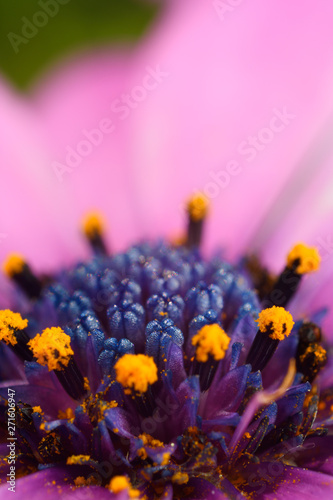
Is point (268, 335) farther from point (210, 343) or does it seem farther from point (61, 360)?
point (61, 360)

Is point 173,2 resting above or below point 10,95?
above

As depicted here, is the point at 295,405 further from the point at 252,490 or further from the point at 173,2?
the point at 173,2

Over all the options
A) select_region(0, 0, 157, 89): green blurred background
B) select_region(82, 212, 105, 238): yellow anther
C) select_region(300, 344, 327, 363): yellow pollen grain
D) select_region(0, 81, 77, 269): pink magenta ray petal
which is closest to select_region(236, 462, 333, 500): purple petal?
select_region(300, 344, 327, 363): yellow pollen grain

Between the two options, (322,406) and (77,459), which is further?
(322,406)

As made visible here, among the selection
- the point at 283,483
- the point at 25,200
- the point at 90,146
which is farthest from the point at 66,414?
the point at 90,146

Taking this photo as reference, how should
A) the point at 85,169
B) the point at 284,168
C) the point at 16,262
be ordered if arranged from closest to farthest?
the point at 16,262 < the point at 284,168 < the point at 85,169

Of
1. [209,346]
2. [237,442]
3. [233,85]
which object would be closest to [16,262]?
[209,346]

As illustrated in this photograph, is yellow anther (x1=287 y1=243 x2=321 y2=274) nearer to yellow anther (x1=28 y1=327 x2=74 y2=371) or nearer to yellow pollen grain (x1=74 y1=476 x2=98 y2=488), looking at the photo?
yellow anther (x1=28 y1=327 x2=74 y2=371)

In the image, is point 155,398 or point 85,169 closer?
point 155,398
